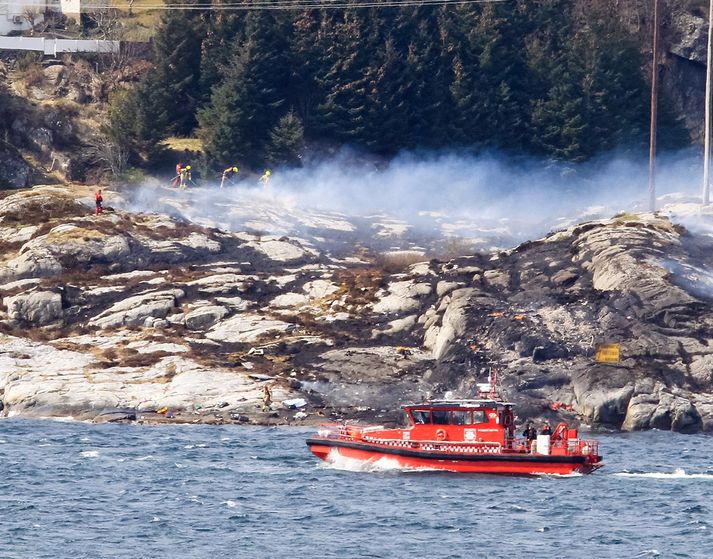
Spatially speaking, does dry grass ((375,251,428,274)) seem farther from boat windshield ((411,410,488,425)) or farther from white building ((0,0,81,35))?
white building ((0,0,81,35))

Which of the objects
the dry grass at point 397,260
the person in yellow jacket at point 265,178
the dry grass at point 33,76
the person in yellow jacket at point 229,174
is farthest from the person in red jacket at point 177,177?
the dry grass at point 397,260

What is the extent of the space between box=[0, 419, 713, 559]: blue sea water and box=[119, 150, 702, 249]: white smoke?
3494 cm

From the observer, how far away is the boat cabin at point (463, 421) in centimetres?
5847

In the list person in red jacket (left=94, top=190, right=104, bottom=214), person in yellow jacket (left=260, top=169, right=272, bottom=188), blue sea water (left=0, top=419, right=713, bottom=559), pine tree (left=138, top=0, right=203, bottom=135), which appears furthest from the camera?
pine tree (left=138, top=0, right=203, bottom=135)

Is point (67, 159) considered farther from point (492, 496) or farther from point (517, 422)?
point (492, 496)

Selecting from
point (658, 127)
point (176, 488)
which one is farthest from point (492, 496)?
point (658, 127)

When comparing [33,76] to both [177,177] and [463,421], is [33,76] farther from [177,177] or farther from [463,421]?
[463,421]

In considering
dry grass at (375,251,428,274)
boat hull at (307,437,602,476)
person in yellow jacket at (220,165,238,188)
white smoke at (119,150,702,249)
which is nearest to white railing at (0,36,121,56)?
person in yellow jacket at (220,165,238,188)

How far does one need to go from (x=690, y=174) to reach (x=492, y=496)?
6369 centimetres

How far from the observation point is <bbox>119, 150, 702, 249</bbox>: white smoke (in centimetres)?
9944

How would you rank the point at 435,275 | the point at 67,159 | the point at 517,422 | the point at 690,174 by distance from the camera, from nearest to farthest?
the point at 517,422 < the point at 435,275 < the point at 67,159 < the point at 690,174

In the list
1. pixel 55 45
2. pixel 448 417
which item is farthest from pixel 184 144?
pixel 448 417

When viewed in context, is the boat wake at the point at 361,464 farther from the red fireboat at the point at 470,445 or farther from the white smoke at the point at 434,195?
the white smoke at the point at 434,195

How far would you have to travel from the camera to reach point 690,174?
112 m
